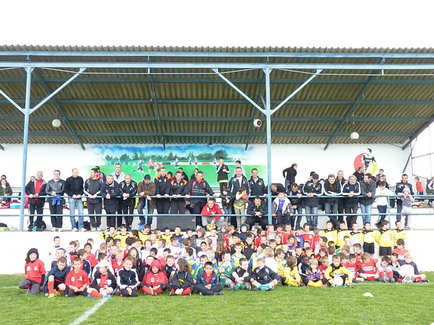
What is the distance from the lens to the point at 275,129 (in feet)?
58.7

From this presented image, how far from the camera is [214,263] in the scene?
9328 mm

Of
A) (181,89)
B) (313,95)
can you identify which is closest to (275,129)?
(313,95)

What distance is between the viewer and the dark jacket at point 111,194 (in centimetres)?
1239

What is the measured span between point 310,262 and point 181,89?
799cm

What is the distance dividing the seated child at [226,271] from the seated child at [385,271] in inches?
139

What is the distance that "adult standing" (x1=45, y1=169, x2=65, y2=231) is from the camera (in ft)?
40.3

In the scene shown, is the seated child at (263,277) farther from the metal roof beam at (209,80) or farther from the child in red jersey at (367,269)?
the metal roof beam at (209,80)

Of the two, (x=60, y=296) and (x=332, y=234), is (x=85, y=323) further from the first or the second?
(x=332, y=234)

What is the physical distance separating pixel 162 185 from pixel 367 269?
5773 millimetres

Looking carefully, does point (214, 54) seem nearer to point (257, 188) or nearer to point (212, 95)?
point (212, 95)

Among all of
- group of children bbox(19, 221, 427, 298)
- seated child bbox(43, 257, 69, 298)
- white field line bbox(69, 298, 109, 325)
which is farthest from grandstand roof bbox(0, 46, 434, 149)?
white field line bbox(69, 298, 109, 325)

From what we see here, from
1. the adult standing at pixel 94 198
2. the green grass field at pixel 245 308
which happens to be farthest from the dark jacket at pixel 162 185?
the green grass field at pixel 245 308

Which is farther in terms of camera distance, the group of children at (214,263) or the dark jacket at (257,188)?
the dark jacket at (257,188)

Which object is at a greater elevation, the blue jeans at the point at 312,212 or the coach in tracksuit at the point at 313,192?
the coach in tracksuit at the point at 313,192
